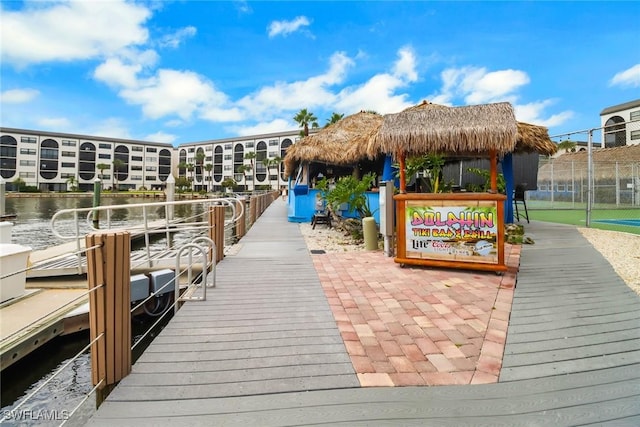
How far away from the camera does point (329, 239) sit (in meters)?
7.80

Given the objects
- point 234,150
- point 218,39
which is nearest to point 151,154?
point 234,150

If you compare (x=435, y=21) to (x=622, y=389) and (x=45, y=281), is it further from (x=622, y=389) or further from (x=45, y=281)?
(x=45, y=281)

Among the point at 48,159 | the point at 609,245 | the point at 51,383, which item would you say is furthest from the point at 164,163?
the point at 609,245

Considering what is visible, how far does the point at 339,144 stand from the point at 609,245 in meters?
7.52

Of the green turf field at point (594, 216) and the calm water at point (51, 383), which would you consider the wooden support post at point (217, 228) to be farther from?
the green turf field at point (594, 216)

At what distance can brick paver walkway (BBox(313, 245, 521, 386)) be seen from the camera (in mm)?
2119

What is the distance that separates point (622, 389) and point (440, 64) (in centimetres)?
1105

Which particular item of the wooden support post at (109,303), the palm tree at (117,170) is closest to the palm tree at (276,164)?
the palm tree at (117,170)

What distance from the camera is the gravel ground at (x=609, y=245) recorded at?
4.46m

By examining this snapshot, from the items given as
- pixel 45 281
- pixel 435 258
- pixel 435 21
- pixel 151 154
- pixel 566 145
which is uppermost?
pixel 151 154

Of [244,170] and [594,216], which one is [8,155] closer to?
[244,170]

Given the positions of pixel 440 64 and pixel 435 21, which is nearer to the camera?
pixel 435 21

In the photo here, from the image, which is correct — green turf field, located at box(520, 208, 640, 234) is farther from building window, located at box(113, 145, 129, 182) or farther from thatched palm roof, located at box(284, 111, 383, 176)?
building window, located at box(113, 145, 129, 182)

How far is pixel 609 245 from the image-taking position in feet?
20.1
